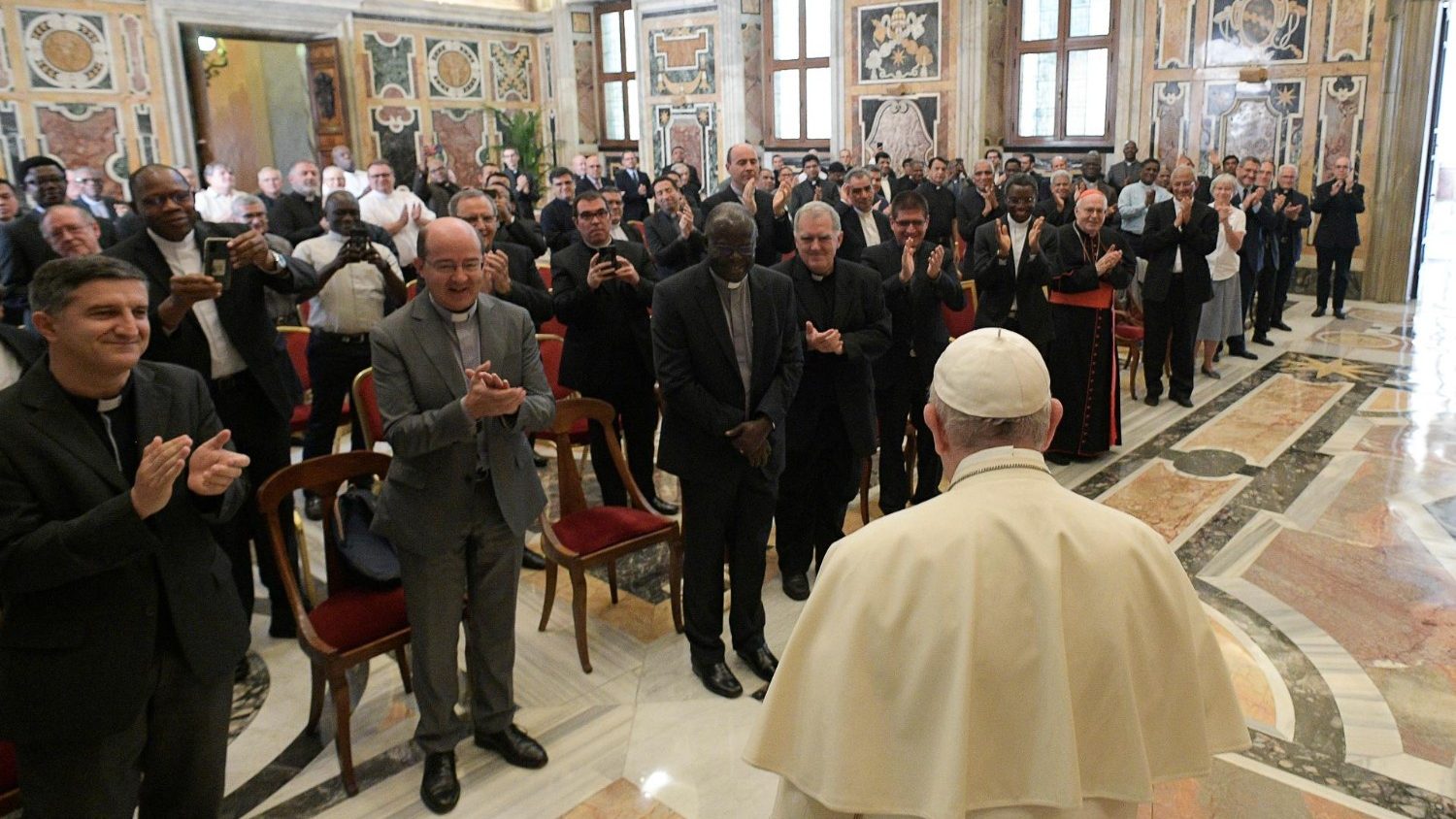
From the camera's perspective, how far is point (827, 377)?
4180mm

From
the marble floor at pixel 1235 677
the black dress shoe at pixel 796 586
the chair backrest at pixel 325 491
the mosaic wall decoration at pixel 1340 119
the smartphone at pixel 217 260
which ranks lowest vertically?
the marble floor at pixel 1235 677

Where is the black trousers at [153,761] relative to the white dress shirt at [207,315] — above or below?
below

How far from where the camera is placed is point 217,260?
3334 millimetres

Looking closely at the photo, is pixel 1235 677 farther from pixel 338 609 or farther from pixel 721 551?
pixel 338 609

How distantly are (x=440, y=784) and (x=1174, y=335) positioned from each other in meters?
6.22

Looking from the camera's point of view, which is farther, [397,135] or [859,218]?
[397,135]

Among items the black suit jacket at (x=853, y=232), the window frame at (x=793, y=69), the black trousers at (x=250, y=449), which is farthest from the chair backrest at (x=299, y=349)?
the window frame at (x=793, y=69)

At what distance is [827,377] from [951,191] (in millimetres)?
7863

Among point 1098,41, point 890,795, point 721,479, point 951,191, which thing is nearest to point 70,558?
point 890,795

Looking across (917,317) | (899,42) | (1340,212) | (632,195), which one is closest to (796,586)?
(917,317)

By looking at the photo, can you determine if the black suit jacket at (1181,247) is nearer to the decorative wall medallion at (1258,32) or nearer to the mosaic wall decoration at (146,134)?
the decorative wall medallion at (1258,32)

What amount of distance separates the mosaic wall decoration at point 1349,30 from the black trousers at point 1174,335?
18.3 ft

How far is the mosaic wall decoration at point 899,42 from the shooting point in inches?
533

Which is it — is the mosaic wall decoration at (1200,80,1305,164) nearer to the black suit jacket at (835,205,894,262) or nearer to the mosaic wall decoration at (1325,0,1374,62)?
the mosaic wall decoration at (1325,0,1374,62)
